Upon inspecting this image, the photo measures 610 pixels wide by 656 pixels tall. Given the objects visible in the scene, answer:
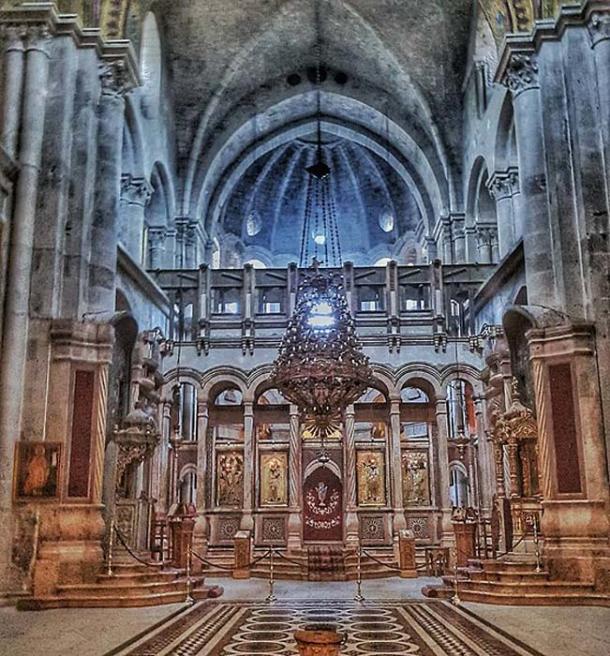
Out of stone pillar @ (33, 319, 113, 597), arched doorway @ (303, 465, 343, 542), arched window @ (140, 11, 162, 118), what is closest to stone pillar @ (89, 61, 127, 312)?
stone pillar @ (33, 319, 113, 597)

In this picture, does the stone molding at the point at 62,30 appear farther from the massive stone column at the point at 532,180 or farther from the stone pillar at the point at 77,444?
the massive stone column at the point at 532,180

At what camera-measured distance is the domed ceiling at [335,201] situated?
31.2 meters

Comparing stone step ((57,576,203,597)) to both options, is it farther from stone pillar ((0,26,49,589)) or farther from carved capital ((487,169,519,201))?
carved capital ((487,169,519,201))

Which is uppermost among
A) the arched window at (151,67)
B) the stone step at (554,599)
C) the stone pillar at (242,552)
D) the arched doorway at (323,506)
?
the arched window at (151,67)

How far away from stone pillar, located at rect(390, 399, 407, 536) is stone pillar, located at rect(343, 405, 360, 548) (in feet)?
3.00

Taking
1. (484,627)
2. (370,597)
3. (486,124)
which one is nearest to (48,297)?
(370,597)

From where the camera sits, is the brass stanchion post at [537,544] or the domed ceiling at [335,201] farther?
the domed ceiling at [335,201]

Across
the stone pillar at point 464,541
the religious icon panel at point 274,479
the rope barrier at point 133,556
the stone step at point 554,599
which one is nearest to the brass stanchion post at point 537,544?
the stone step at point 554,599

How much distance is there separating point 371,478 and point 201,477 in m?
4.30

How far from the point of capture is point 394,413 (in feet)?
66.1

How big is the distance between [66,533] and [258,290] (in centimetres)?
1073

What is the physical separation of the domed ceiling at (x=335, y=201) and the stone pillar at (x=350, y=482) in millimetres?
13058

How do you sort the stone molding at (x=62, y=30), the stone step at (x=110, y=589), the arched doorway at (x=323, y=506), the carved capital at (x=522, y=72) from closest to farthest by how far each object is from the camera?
the stone step at (x=110, y=589), the stone molding at (x=62, y=30), the carved capital at (x=522, y=72), the arched doorway at (x=323, y=506)

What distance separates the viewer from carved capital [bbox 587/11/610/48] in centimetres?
1289
